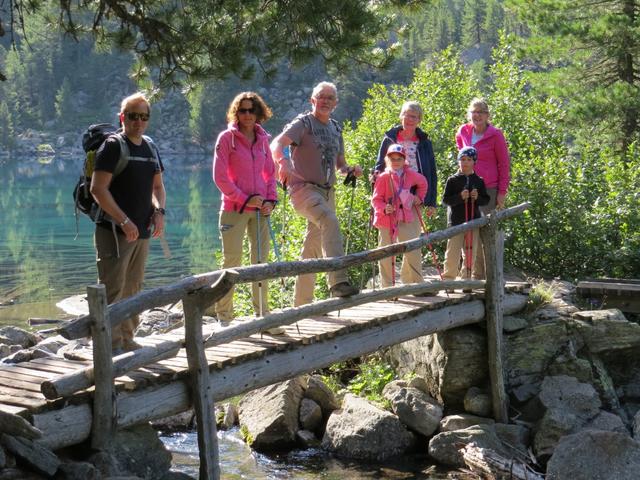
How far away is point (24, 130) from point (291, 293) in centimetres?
12085

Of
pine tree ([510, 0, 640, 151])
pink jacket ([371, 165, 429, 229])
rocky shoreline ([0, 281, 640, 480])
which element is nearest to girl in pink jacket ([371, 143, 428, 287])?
pink jacket ([371, 165, 429, 229])

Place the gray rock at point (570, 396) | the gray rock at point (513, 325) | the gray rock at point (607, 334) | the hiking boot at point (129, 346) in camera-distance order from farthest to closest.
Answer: the gray rock at point (513, 325) → the gray rock at point (607, 334) → the gray rock at point (570, 396) → the hiking boot at point (129, 346)

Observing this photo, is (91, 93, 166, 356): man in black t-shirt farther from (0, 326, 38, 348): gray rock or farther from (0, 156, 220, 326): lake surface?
(0, 326, 38, 348): gray rock

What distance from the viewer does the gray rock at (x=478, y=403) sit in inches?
365

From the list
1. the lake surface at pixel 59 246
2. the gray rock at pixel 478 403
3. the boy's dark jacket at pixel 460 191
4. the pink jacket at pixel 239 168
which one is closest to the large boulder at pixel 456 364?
the gray rock at pixel 478 403

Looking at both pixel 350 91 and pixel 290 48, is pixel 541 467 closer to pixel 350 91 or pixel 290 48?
pixel 290 48

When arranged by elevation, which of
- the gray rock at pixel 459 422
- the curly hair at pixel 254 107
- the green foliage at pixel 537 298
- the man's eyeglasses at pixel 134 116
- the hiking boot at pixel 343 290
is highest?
the curly hair at pixel 254 107

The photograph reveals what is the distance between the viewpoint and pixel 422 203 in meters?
9.23

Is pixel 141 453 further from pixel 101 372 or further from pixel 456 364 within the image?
pixel 456 364

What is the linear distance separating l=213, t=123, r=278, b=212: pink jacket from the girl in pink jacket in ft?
5.34

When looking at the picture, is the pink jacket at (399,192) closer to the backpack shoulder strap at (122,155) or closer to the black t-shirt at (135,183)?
the black t-shirt at (135,183)

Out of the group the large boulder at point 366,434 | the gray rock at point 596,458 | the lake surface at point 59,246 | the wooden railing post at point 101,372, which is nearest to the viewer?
the wooden railing post at point 101,372

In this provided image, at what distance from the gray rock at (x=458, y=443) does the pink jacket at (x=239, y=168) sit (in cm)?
275

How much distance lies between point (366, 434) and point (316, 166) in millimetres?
2504
